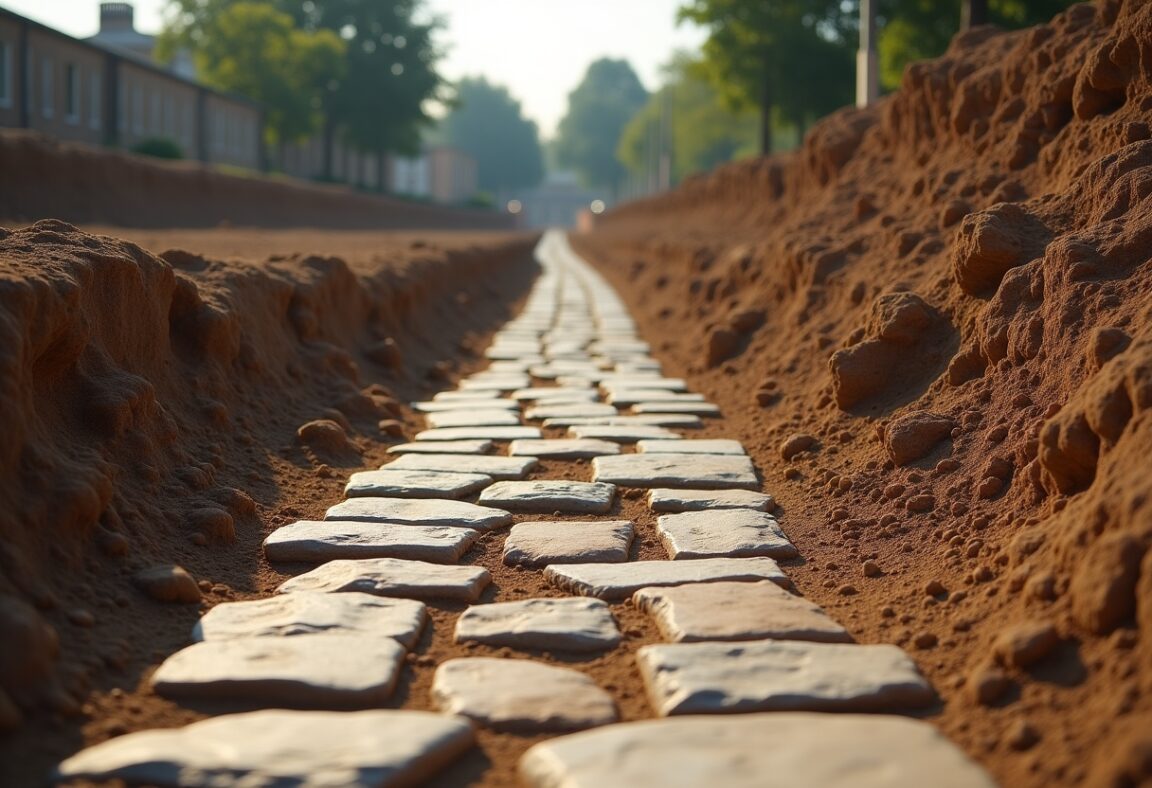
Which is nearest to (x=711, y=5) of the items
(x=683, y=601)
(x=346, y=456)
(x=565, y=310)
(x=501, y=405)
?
(x=565, y=310)

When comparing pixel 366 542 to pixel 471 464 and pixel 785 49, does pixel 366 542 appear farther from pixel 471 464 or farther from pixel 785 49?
pixel 785 49

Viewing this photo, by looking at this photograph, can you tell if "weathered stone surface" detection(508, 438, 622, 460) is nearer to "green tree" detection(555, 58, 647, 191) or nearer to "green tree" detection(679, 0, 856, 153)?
"green tree" detection(679, 0, 856, 153)

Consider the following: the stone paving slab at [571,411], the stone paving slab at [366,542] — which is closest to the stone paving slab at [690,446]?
the stone paving slab at [571,411]

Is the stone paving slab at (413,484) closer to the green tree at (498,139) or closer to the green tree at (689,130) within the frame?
the green tree at (689,130)

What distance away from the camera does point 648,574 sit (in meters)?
3.93

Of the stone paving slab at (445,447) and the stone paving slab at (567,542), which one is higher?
the stone paving slab at (445,447)

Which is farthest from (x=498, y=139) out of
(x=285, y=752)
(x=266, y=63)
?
(x=285, y=752)

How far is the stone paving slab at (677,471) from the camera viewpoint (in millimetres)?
5234

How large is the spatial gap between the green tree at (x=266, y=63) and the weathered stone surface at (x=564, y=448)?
38931mm

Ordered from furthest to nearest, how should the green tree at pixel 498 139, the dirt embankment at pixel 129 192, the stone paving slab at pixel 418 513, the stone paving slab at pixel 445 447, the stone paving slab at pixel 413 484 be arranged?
the green tree at pixel 498 139, the dirt embankment at pixel 129 192, the stone paving slab at pixel 445 447, the stone paving slab at pixel 413 484, the stone paving slab at pixel 418 513

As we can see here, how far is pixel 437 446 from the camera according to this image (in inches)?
238

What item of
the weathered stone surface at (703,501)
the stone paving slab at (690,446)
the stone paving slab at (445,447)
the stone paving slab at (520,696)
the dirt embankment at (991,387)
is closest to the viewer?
the dirt embankment at (991,387)

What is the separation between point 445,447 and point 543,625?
261cm

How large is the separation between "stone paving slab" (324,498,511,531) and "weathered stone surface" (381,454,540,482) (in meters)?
0.57
